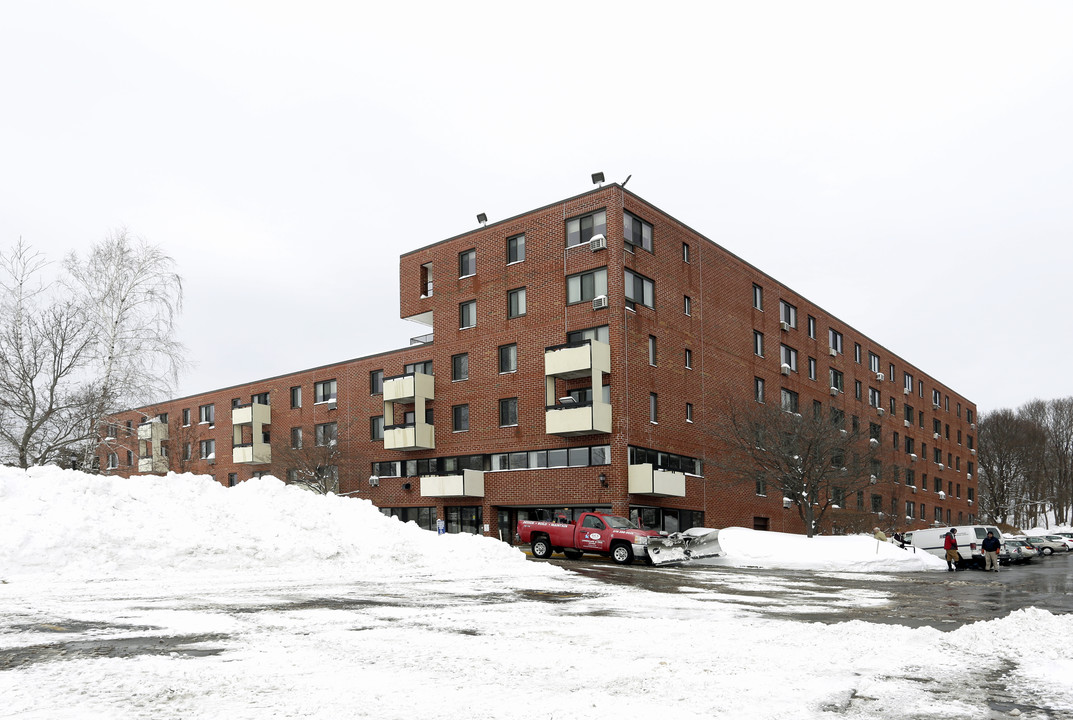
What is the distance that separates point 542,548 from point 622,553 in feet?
10.5

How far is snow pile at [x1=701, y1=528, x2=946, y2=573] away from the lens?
1088 inches

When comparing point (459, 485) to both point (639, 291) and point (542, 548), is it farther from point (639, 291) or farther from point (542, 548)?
point (639, 291)

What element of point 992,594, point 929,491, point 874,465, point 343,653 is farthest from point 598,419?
point 929,491

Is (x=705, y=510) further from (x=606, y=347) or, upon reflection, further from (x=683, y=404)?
(x=606, y=347)

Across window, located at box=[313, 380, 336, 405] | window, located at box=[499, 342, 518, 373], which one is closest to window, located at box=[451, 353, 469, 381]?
window, located at box=[499, 342, 518, 373]

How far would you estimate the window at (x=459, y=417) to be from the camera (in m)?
43.1

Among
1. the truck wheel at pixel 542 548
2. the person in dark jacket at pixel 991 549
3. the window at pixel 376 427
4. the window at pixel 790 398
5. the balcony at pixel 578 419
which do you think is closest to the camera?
the truck wheel at pixel 542 548

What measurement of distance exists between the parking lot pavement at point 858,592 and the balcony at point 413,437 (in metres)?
20.1

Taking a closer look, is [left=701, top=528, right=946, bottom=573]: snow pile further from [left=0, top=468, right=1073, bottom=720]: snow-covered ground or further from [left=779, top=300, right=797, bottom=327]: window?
[left=779, top=300, right=797, bottom=327]: window

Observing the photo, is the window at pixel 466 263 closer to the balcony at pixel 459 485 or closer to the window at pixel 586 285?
the window at pixel 586 285

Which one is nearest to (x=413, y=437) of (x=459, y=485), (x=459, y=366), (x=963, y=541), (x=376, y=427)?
(x=459, y=366)

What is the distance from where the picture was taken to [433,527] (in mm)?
44312

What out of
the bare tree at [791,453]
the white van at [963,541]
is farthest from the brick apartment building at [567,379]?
the white van at [963,541]

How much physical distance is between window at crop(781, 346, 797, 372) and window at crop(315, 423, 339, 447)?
26.9m
